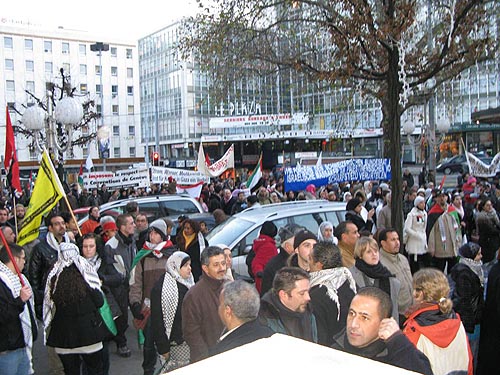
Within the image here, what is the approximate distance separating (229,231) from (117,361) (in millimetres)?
2747

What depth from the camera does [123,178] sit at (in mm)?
16859

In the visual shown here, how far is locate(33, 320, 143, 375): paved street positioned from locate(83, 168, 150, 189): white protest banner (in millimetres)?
9418

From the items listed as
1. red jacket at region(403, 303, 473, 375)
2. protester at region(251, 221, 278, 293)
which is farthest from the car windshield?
red jacket at region(403, 303, 473, 375)

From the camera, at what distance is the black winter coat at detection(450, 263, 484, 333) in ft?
15.7

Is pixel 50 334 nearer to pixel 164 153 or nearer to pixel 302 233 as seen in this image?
pixel 302 233

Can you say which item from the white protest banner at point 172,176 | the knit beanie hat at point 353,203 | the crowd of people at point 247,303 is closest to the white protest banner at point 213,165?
the white protest banner at point 172,176

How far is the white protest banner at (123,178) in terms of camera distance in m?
16.7

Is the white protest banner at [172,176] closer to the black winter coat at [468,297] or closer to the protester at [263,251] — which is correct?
the protester at [263,251]

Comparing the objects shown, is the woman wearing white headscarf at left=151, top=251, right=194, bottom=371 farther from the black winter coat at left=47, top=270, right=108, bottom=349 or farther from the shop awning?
the shop awning

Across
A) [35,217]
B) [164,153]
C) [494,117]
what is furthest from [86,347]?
[164,153]

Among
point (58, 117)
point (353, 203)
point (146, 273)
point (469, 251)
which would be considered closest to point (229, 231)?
point (353, 203)

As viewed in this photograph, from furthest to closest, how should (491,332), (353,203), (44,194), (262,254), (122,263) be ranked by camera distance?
1. (353,203)
2. (44,194)
3. (122,263)
4. (262,254)
5. (491,332)

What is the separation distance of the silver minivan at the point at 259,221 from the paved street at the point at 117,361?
187cm

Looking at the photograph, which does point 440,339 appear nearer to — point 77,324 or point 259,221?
point 77,324
